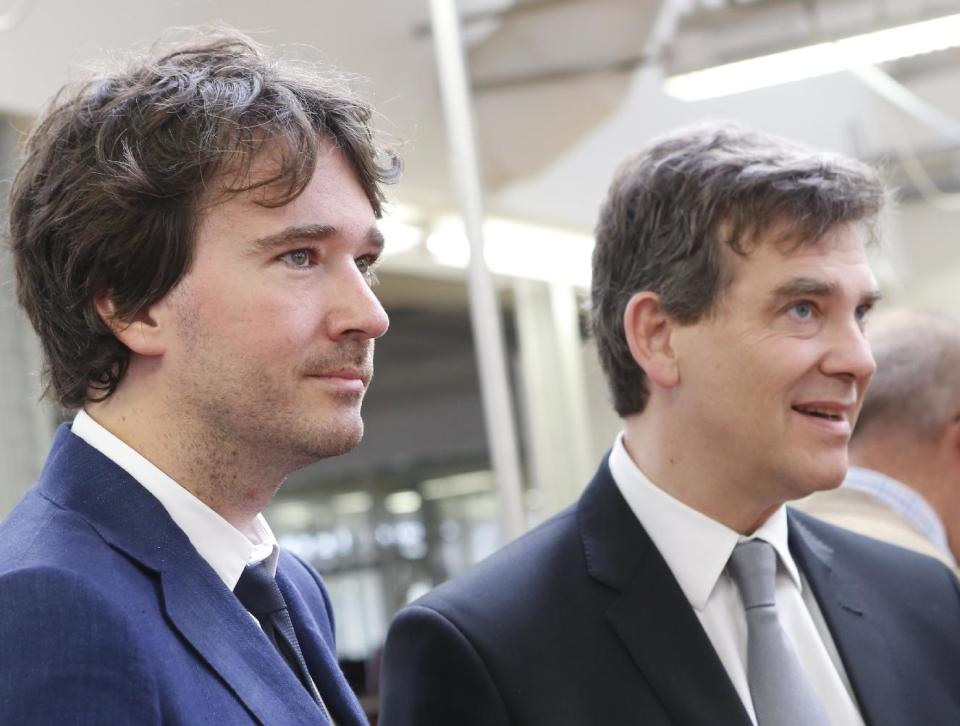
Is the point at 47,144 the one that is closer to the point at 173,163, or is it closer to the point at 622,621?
the point at 173,163

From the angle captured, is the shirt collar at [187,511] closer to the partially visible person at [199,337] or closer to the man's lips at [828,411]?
the partially visible person at [199,337]

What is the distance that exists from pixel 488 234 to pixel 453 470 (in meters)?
3.82

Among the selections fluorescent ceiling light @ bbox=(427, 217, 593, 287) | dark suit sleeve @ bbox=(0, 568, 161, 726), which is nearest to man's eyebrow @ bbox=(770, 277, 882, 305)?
dark suit sleeve @ bbox=(0, 568, 161, 726)

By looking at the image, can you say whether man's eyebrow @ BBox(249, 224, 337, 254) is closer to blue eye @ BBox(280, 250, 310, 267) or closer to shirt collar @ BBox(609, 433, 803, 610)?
blue eye @ BBox(280, 250, 310, 267)

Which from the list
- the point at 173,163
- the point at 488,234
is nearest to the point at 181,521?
the point at 173,163

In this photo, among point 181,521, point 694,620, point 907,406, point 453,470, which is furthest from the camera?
point 453,470

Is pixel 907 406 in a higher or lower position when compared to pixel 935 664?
higher

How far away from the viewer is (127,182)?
64.7 inches

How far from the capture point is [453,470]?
7.72 m

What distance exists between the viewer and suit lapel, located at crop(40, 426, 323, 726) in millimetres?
1501

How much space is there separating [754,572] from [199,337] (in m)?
0.93

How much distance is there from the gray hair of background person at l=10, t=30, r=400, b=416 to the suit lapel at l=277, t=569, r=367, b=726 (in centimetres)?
38

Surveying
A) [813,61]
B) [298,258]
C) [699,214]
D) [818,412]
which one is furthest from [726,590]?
[813,61]

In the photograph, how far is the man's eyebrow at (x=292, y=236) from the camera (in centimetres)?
164
